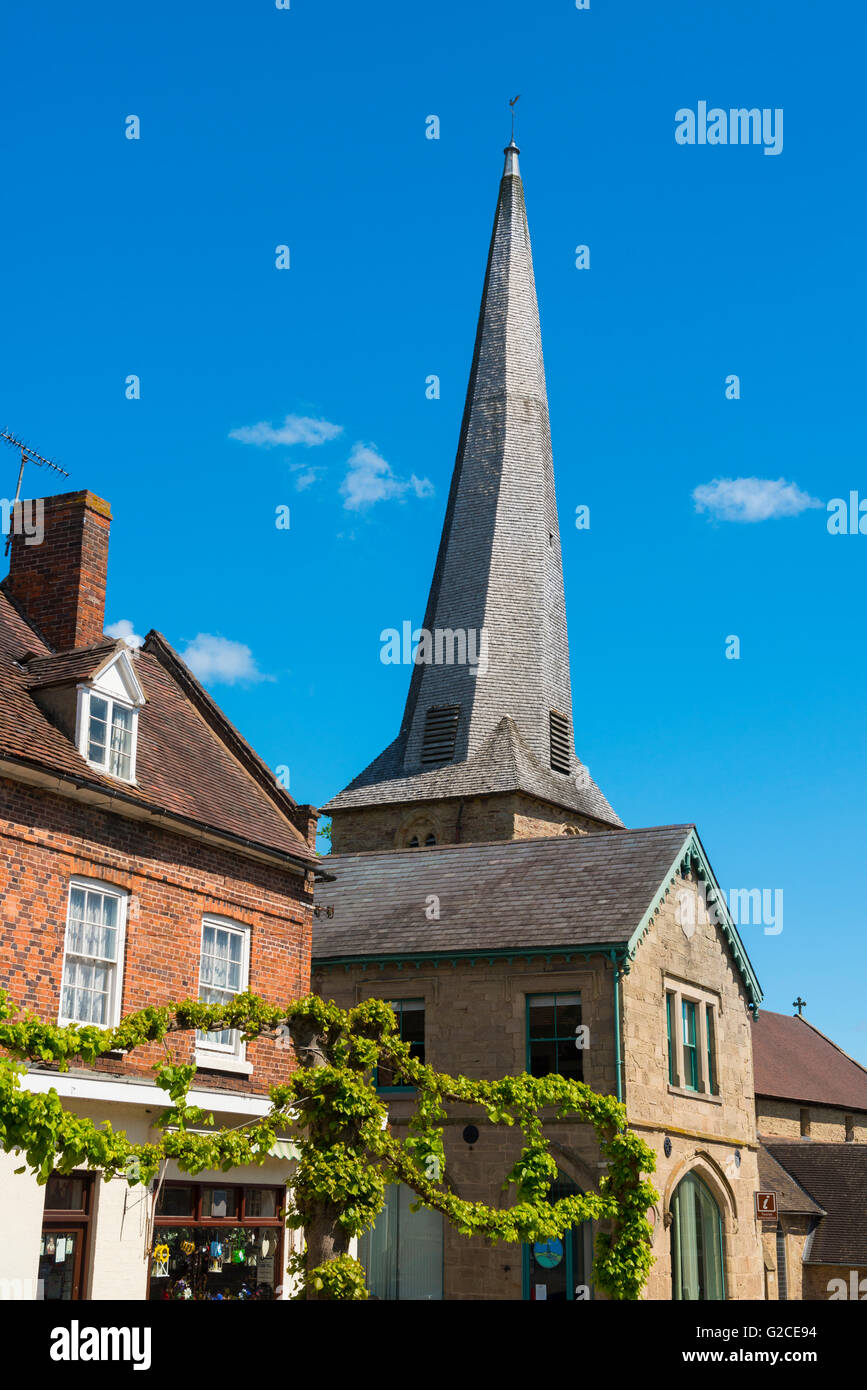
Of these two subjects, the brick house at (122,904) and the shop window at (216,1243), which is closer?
the brick house at (122,904)

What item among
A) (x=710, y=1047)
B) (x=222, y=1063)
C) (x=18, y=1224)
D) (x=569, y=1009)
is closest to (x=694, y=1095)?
(x=710, y=1047)

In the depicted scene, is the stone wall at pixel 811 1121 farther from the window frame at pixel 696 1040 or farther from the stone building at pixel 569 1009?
the window frame at pixel 696 1040

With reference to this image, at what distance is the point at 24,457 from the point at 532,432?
3555cm

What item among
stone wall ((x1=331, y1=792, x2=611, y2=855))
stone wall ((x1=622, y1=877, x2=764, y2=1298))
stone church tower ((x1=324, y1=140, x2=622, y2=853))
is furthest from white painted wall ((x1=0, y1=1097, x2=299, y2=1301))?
stone church tower ((x1=324, y1=140, x2=622, y2=853))

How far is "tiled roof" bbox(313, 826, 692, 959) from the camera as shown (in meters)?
25.1

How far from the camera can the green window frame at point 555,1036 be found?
960 inches

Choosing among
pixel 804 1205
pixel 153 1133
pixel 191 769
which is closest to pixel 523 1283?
pixel 153 1133

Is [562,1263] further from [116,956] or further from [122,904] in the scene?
[122,904]

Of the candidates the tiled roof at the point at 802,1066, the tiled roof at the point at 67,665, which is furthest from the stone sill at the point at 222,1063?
the tiled roof at the point at 802,1066

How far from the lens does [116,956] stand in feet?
57.2

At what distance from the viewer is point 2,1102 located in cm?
1191

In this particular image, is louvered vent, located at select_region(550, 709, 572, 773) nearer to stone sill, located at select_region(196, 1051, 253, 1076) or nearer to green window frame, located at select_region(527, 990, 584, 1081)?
green window frame, located at select_region(527, 990, 584, 1081)

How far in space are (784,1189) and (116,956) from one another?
27794mm

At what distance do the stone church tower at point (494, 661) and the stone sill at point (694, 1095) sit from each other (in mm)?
17867
